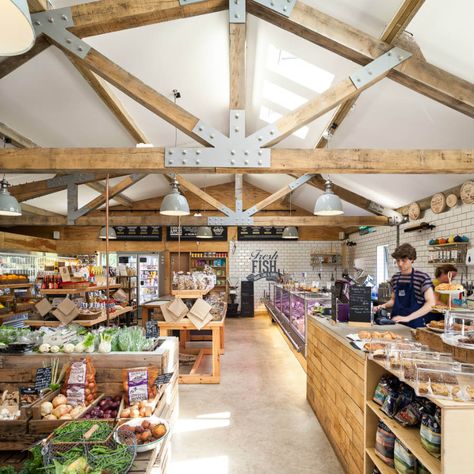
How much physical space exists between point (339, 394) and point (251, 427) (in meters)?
1.17

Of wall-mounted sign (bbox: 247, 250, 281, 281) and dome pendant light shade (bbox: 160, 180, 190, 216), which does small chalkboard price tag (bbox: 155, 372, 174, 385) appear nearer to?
dome pendant light shade (bbox: 160, 180, 190, 216)

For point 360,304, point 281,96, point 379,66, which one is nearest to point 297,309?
point 360,304

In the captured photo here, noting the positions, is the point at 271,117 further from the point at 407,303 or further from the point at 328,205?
the point at 407,303

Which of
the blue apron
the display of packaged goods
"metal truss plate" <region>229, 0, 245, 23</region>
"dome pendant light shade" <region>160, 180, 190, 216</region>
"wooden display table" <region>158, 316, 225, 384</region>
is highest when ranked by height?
"metal truss plate" <region>229, 0, 245, 23</region>

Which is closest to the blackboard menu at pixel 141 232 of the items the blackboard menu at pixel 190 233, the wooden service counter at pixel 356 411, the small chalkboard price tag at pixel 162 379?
the blackboard menu at pixel 190 233

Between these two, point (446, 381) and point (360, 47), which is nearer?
point (446, 381)

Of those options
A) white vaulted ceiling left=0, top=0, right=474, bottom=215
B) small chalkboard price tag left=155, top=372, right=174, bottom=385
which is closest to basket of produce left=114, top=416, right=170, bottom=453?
small chalkboard price tag left=155, top=372, right=174, bottom=385

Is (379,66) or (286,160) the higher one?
(379,66)

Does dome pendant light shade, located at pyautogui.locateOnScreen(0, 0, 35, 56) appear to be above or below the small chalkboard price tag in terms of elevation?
above

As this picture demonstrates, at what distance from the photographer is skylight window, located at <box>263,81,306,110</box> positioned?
18.5 feet

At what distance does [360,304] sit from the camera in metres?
3.67

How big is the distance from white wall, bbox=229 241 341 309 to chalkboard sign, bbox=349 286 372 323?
9.25 meters

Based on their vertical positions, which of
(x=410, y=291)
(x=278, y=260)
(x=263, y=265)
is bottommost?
(x=410, y=291)

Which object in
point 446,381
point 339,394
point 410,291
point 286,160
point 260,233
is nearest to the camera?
point 446,381
